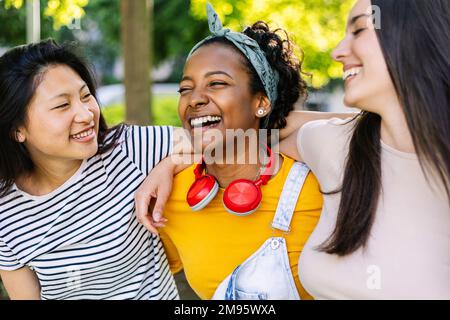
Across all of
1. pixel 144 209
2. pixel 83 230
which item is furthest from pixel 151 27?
pixel 144 209

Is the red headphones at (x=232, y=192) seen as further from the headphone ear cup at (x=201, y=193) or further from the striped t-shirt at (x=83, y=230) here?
the striped t-shirt at (x=83, y=230)

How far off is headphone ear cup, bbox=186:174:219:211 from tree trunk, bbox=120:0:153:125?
3.49 m

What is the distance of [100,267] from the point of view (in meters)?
2.89

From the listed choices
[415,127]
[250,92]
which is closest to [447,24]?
[415,127]

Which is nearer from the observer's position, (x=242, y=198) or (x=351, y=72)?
(x=351, y=72)

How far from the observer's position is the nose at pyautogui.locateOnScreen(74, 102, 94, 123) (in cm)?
280

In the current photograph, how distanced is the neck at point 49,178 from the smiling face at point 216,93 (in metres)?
0.62

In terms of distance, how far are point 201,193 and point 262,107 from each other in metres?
0.49

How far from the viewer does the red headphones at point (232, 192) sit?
2568mm

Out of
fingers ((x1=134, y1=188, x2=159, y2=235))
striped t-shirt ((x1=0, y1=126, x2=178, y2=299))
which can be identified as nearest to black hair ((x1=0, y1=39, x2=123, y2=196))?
striped t-shirt ((x1=0, y1=126, x2=178, y2=299))

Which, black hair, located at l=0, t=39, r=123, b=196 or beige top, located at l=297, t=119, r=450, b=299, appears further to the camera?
black hair, located at l=0, t=39, r=123, b=196

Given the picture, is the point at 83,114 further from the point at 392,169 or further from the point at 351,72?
the point at 392,169

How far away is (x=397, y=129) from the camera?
7.43ft

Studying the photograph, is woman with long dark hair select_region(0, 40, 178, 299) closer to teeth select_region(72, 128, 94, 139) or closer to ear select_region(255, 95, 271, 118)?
teeth select_region(72, 128, 94, 139)
